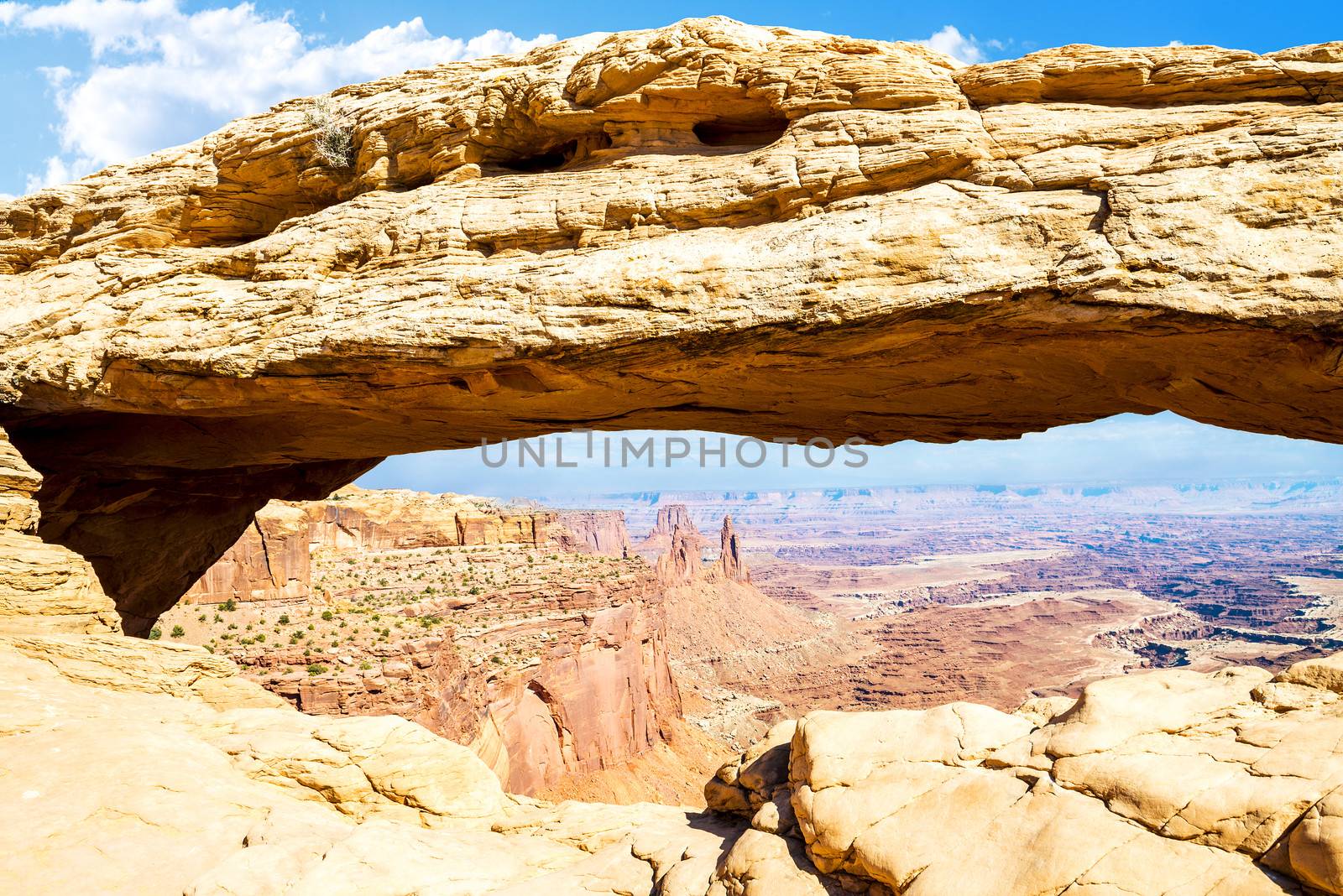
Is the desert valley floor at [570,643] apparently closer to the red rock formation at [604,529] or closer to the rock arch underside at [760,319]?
the rock arch underside at [760,319]

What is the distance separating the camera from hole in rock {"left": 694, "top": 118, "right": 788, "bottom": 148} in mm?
12328

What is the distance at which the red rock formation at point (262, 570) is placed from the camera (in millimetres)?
37188

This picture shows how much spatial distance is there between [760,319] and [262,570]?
116 ft

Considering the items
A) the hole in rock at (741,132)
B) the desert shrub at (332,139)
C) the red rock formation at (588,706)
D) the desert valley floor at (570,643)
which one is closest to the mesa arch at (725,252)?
the hole in rock at (741,132)

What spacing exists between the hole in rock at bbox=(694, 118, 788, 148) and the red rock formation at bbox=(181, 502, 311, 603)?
32286 millimetres

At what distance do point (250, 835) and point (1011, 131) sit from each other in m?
12.5

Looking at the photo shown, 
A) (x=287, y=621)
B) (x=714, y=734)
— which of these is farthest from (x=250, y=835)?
(x=714, y=734)

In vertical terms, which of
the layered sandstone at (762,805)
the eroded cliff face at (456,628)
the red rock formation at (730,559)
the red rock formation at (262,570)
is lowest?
the red rock formation at (730,559)

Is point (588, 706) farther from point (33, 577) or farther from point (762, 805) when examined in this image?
point (762, 805)

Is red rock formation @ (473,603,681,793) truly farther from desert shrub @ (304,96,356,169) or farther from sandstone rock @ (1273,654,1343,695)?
sandstone rock @ (1273,654,1343,695)

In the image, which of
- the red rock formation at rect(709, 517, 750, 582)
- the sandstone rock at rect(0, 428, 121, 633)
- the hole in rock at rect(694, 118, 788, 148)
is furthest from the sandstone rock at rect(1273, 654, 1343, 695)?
the red rock formation at rect(709, 517, 750, 582)

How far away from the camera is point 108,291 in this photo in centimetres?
1412

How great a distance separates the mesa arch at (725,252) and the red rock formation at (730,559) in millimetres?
106822

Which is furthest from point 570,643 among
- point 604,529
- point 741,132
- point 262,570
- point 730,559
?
point 604,529
